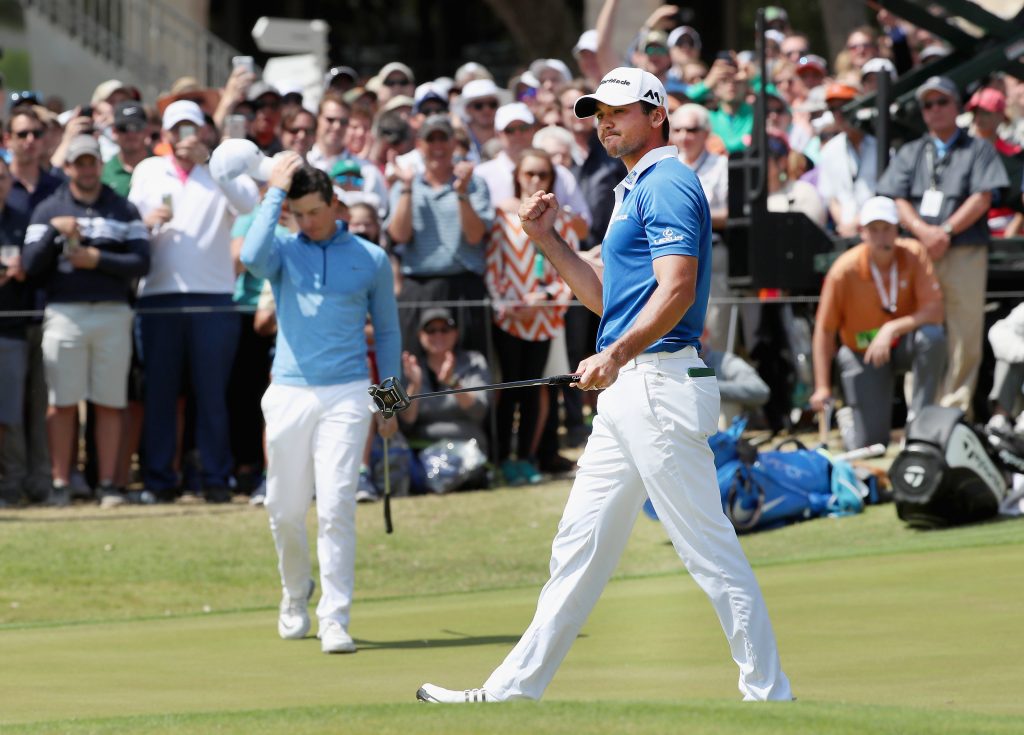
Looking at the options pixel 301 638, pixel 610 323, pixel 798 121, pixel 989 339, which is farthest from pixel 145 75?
pixel 610 323

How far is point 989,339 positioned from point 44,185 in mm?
6668

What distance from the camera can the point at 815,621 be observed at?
8.03m

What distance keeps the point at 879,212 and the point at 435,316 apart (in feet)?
10.1

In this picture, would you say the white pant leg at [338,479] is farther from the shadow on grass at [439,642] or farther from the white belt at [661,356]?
the white belt at [661,356]

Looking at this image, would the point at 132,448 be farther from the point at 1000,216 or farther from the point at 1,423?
the point at 1000,216

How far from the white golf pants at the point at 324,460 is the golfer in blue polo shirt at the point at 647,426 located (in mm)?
2261

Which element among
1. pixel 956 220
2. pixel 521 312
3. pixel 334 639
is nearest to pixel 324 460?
pixel 334 639

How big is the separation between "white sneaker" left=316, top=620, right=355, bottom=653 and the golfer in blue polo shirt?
198 centimetres

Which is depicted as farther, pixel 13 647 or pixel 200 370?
pixel 200 370

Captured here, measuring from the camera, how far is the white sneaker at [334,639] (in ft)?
26.0


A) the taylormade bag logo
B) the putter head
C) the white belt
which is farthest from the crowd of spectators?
the white belt

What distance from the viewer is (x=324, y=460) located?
8.17 m

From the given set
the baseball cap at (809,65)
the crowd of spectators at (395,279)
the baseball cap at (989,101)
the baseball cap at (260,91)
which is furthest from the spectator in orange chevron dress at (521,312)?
the baseball cap at (809,65)

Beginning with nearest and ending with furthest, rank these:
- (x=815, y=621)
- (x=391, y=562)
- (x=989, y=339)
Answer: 1. (x=815, y=621)
2. (x=391, y=562)
3. (x=989, y=339)
